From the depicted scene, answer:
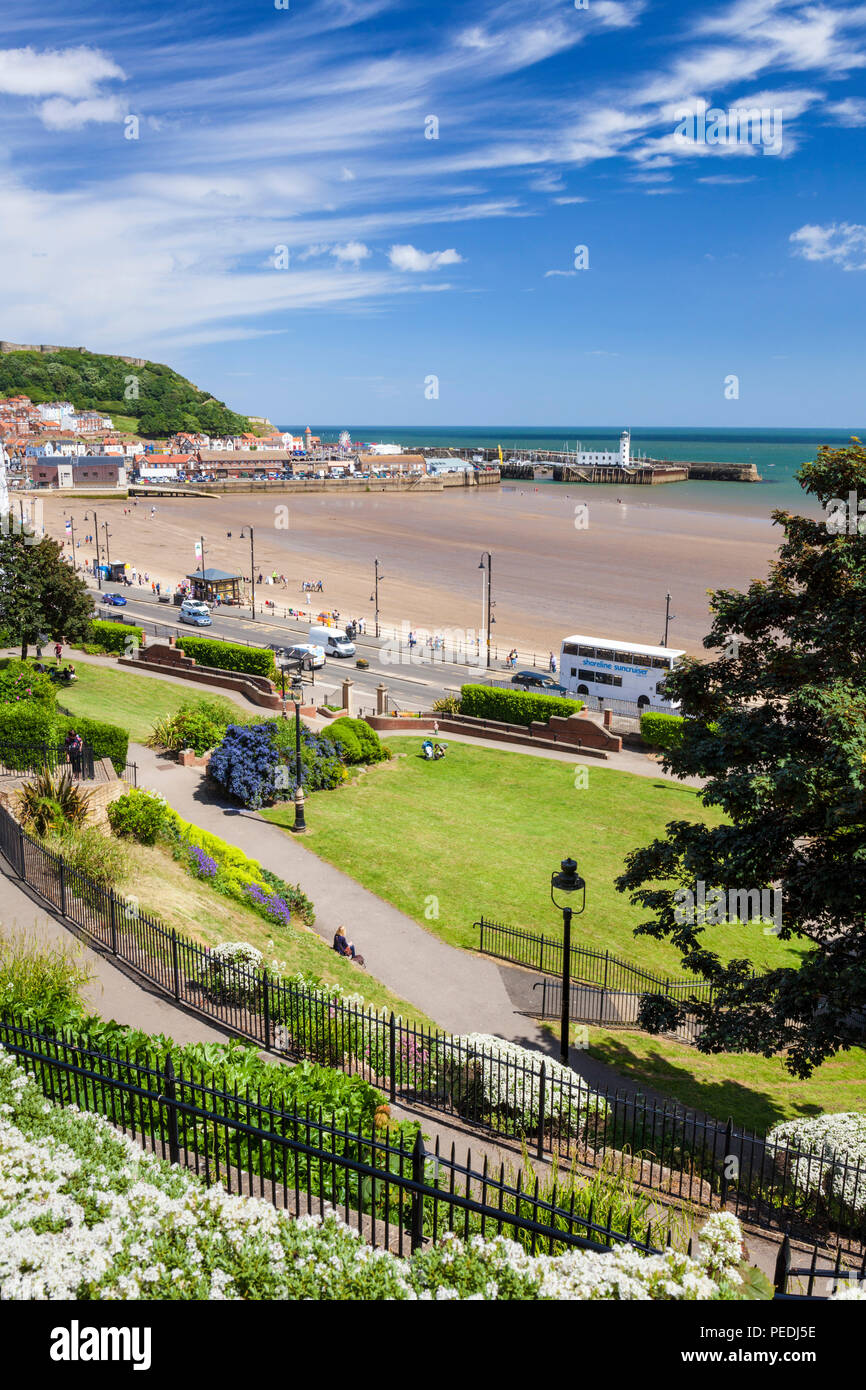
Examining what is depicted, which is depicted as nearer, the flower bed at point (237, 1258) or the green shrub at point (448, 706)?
the flower bed at point (237, 1258)

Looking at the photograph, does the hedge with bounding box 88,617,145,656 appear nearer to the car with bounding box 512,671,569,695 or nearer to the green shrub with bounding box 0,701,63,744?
the car with bounding box 512,671,569,695

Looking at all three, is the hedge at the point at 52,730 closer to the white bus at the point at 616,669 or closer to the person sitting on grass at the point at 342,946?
the person sitting on grass at the point at 342,946

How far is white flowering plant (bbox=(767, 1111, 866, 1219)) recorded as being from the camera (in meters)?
10.1

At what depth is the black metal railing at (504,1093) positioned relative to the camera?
10.4 metres

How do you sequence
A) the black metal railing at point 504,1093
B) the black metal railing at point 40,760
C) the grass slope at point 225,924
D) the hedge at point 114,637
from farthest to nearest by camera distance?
the hedge at point 114,637 → the black metal railing at point 40,760 → the grass slope at point 225,924 → the black metal railing at point 504,1093

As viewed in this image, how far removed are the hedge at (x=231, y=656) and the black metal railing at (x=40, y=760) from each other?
19715 millimetres

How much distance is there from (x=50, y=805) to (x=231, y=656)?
86.9ft

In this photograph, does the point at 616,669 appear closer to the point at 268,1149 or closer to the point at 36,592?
the point at 36,592

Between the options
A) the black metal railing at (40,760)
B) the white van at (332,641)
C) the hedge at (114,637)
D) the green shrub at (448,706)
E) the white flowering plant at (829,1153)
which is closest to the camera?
the white flowering plant at (829,1153)

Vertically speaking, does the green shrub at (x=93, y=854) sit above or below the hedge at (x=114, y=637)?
below

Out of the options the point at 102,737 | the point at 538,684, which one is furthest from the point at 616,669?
the point at 102,737

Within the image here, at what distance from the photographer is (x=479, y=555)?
92.2m

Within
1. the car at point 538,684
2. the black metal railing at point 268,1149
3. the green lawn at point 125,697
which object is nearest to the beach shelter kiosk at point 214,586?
the green lawn at point 125,697
